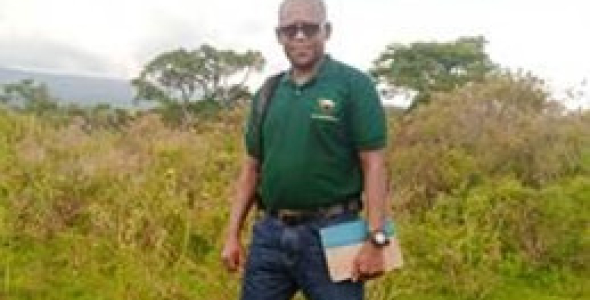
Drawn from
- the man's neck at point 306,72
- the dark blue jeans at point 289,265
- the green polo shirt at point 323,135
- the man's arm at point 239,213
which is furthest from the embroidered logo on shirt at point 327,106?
the man's arm at point 239,213

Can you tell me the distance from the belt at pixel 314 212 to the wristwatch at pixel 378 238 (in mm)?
159

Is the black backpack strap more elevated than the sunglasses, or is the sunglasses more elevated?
the sunglasses

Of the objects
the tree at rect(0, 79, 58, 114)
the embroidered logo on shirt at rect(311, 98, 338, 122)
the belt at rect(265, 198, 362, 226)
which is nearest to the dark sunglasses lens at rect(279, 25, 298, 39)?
the embroidered logo on shirt at rect(311, 98, 338, 122)

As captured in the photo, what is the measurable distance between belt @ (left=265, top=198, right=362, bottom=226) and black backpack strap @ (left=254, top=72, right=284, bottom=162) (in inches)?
11.3

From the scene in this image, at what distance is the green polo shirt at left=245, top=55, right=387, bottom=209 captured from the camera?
11.0ft

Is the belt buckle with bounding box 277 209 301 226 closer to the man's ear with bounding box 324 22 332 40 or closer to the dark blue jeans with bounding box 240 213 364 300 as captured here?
the dark blue jeans with bounding box 240 213 364 300

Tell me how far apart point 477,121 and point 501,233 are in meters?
1.68

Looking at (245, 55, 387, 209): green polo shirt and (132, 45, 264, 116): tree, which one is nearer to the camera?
(245, 55, 387, 209): green polo shirt

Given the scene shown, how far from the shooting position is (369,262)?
3359 mm

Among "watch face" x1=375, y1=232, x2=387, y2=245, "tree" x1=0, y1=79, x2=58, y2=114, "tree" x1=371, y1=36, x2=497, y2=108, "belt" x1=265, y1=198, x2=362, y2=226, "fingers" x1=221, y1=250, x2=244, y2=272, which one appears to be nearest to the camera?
"watch face" x1=375, y1=232, x2=387, y2=245

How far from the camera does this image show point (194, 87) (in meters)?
27.2

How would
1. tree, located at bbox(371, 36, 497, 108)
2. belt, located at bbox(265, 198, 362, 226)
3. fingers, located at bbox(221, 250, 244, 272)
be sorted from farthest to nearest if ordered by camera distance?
tree, located at bbox(371, 36, 497, 108)
fingers, located at bbox(221, 250, 244, 272)
belt, located at bbox(265, 198, 362, 226)

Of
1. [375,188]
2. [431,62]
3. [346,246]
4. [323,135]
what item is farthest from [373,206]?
[431,62]

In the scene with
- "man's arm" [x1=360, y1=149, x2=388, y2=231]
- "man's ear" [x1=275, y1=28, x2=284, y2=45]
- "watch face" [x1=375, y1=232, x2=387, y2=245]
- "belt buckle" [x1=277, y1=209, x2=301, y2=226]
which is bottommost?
"watch face" [x1=375, y1=232, x2=387, y2=245]
